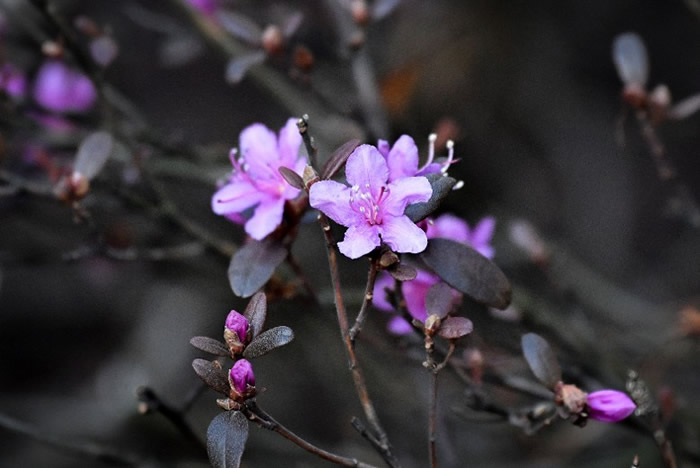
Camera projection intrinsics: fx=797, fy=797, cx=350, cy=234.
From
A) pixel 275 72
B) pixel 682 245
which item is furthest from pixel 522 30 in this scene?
pixel 275 72

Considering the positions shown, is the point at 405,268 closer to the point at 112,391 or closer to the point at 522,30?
the point at 112,391

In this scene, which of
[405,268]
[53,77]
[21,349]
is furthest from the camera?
[21,349]

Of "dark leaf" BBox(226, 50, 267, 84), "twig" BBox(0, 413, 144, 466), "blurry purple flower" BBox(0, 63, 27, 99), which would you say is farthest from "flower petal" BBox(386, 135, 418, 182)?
"blurry purple flower" BBox(0, 63, 27, 99)

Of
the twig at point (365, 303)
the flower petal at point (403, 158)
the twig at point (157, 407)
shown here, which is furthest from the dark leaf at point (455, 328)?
the twig at point (157, 407)

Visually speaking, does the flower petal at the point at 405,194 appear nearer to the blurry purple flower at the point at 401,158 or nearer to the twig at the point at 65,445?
the blurry purple flower at the point at 401,158

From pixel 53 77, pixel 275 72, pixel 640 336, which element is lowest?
pixel 640 336

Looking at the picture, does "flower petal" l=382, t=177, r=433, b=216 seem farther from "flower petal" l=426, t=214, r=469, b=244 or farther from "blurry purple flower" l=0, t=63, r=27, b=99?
"blurry purple flower" l=0, t=63, r=27, b=99
